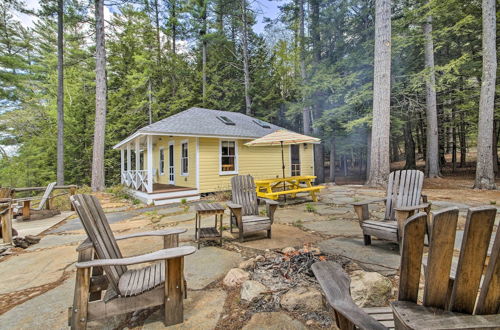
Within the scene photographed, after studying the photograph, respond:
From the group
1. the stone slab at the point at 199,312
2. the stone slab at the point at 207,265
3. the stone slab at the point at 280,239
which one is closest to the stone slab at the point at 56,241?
the stone slab at the point at 207,265

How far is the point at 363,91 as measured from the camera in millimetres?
10664

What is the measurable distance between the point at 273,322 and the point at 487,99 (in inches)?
410

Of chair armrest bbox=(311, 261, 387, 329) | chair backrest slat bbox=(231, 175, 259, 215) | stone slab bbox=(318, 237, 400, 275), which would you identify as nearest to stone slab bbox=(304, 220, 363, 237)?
stone slab bbox=(318, 237, 400, 275)

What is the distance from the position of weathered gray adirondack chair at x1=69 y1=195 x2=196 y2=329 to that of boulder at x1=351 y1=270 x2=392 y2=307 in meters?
1.41

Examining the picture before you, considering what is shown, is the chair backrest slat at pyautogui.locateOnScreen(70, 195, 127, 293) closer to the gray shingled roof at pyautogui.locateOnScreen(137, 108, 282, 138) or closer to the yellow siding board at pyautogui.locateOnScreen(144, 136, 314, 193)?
the gray shingled roof at pyautogui.locateOnScreen(137, 108, 282, 138)

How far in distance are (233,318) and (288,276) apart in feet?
2.36

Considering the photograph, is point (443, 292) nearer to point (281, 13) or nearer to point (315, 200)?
point (315, 200)

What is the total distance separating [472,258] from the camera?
839 mm


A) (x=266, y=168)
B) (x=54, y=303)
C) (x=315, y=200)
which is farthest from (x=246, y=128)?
(x=54, y=303)

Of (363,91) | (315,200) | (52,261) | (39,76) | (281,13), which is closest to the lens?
(52,261)

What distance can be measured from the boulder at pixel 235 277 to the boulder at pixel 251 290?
0.16m

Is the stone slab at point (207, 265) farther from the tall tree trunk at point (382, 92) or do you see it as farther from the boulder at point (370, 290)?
the tall tree trunk at point (382, 92)

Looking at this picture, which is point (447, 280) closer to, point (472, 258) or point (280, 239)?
point (472, 258)

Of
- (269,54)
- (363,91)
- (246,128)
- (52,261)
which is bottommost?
(52,261)
